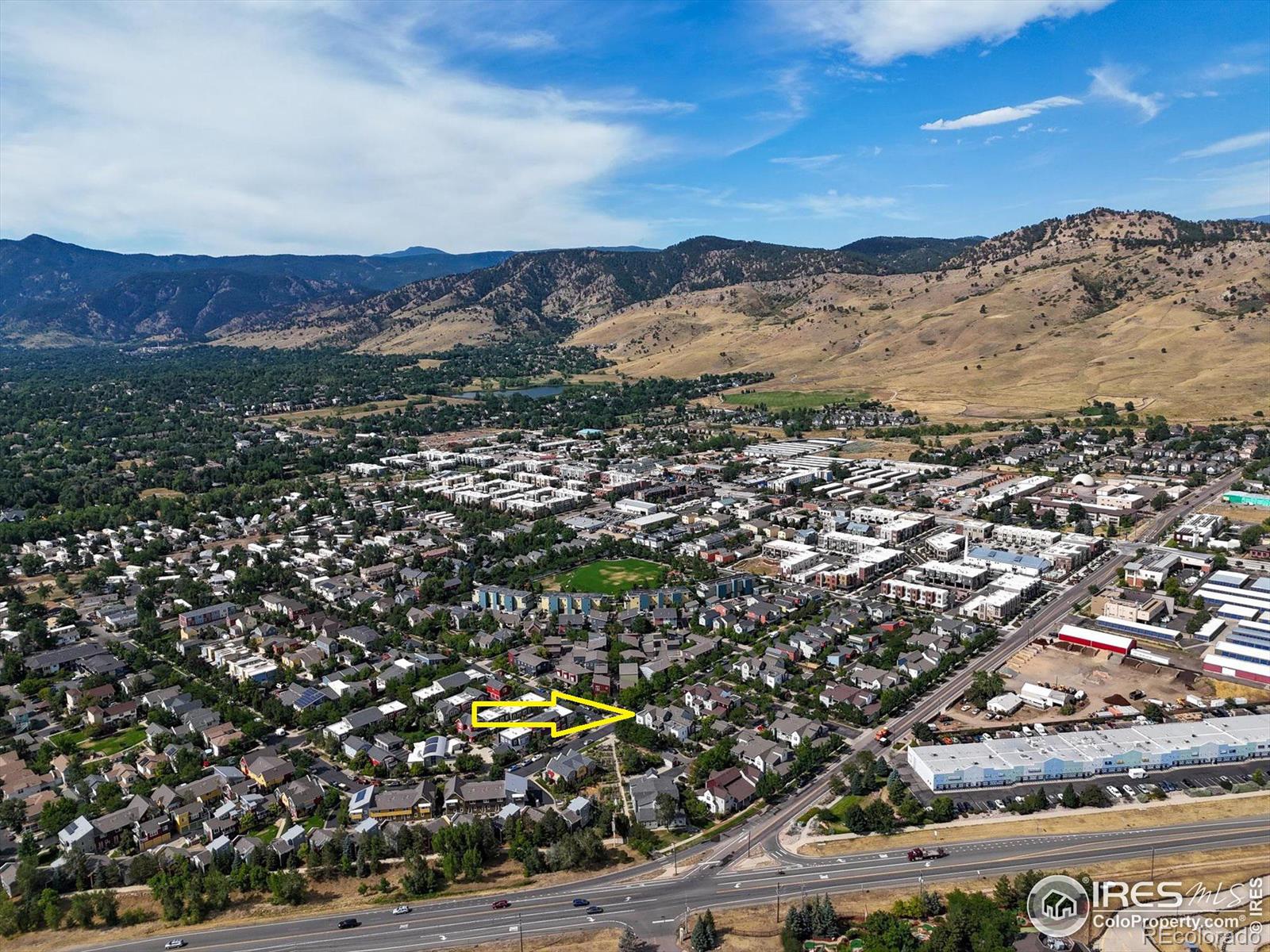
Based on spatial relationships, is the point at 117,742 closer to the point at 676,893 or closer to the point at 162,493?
the point at 676,893

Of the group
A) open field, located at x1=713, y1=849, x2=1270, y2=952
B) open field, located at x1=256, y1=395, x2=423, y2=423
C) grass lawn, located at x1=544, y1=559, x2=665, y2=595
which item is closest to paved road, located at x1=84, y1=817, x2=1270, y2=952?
open field, located at x1=713, y1=849, x2=1270, y2=952

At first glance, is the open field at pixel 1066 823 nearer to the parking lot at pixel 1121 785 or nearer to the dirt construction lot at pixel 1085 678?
the parking lot at pixel 1121 785

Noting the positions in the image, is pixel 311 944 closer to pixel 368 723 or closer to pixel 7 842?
Answer: pixel 368 723

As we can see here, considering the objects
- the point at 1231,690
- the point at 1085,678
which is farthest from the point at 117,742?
the point at 1231,690

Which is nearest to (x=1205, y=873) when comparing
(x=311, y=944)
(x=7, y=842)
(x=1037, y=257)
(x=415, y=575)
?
(x=311, y=944)

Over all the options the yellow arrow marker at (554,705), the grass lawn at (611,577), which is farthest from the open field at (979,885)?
the grass lawn at (611,577)
